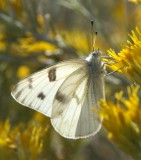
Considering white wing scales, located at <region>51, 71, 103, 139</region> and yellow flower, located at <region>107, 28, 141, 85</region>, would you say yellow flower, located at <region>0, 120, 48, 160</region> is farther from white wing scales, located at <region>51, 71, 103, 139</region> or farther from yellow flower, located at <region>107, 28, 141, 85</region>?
yellow flower, located at <region>107, 28, 141, 85</region>

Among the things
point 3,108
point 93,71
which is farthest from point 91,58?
point 3,108

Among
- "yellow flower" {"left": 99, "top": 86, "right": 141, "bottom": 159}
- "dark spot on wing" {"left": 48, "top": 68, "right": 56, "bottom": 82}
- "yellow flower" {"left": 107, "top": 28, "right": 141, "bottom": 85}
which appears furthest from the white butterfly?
"yellow flower" {"left": 99, "top": 86, "right": 141, "bottom": 159}

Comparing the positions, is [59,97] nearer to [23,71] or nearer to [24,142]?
[24,142]

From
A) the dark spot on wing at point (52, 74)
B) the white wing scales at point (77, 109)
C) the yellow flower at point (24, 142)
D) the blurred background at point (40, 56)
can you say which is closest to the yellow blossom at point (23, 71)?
the blurred background at point (40, 56)

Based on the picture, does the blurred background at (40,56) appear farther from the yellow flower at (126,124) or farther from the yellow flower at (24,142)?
the yellow flower at (126,124)

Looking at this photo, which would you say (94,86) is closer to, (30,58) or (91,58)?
(91,58)
